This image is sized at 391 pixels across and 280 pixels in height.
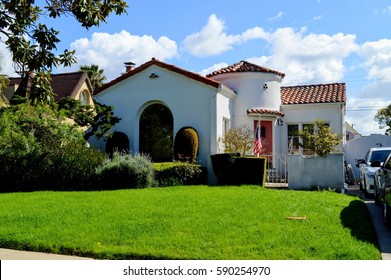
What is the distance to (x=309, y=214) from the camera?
8922 mm

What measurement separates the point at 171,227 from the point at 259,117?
13.3 m

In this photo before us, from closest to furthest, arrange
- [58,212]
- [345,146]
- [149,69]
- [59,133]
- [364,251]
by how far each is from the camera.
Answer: [364,251] → [58,212] → [59,133] → [149,69] → [345,146]

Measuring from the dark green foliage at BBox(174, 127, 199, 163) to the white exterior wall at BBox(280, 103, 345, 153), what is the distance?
5.98m

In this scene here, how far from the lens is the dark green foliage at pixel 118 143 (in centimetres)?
1923

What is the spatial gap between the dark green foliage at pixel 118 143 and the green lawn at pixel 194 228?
305 inches

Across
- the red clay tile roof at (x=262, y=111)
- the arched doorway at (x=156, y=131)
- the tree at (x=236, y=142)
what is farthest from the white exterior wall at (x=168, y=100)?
the red clay tile roof at (x=262, y=111)

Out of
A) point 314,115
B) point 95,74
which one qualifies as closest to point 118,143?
point 314,115

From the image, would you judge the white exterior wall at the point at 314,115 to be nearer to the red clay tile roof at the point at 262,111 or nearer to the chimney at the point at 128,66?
the red clay tile roof at the point at 262,111

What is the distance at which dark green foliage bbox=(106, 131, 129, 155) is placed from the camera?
63.1 feet

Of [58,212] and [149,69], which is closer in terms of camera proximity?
[58,212]

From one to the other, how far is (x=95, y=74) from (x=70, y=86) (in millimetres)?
10153

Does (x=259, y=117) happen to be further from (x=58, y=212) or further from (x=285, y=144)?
(x=58, y=212)

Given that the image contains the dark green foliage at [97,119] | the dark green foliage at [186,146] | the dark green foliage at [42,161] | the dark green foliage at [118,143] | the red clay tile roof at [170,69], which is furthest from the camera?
the dark green foliage at [97,119]

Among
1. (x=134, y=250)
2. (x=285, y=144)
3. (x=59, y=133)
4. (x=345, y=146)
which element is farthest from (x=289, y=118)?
(x=134, y=250)
